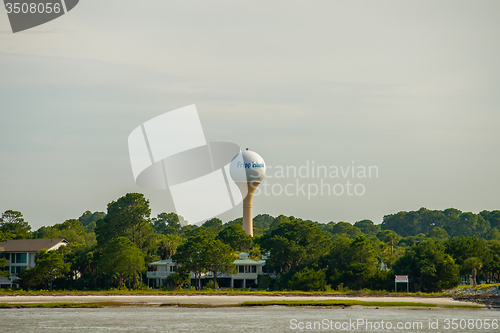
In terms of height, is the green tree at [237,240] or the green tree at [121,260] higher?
the green tree at [237,240]

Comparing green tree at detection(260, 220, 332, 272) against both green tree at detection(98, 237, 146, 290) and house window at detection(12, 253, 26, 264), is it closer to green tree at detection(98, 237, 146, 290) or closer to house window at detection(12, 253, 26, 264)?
green tree at detection(98, 237, 146, 290)

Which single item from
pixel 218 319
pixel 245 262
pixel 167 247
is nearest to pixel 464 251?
pixel 245 262

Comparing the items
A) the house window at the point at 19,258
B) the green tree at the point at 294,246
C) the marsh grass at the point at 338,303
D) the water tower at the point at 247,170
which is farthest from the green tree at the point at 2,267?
the water tower at the point at 247,170

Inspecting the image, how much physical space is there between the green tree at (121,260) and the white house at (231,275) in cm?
691

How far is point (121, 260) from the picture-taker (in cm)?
7350

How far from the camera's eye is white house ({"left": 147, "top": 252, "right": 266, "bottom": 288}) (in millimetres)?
82250

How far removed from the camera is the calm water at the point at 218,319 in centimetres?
4631

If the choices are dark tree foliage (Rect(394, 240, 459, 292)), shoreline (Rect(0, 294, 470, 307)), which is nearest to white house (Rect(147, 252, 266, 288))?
shoreline (Rect(0, 294, 470, 307))

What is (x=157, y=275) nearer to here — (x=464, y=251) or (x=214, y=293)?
(x=214, y=293)

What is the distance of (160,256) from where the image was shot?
299 ft

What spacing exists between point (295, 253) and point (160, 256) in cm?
2333

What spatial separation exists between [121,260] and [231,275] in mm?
15941

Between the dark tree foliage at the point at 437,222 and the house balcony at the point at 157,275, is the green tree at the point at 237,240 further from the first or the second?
the dark tree foliage at the point at 437,222

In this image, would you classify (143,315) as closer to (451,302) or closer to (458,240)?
(451,302)
